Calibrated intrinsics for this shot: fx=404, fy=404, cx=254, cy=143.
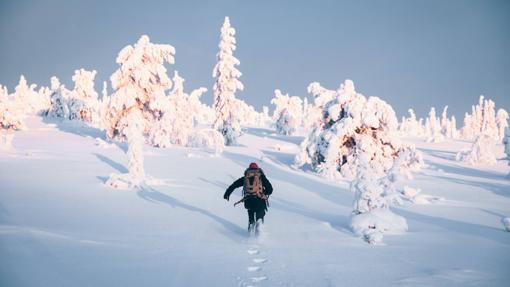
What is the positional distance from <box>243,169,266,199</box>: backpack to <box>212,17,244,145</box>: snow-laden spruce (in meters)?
29.7

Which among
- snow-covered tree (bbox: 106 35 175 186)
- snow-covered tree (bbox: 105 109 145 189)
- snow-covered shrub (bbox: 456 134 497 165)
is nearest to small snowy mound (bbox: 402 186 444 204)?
snow-covered tree (bbox: 105 109 145 189)

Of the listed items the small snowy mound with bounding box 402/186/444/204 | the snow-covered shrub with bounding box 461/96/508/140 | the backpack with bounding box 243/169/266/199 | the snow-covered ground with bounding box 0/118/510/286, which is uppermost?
the snow-covered shrub with bounding box 461/96/508/140

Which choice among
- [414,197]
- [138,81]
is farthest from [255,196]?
[138,81]

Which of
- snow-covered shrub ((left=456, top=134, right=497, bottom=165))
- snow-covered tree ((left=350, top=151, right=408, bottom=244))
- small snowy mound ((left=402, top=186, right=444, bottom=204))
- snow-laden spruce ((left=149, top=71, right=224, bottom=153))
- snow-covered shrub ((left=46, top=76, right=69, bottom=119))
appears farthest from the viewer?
snow-covered shrub ((left=46, top=76, right=69, bottom=119))

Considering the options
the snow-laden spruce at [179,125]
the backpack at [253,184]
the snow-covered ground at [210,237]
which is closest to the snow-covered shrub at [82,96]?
the snow-laden spruce at [179,125]

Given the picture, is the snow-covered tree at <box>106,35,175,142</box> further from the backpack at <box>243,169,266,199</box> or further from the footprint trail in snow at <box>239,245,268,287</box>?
the footprint trail in snow at <box>239,245,268,287</box>

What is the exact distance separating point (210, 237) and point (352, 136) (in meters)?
16.6

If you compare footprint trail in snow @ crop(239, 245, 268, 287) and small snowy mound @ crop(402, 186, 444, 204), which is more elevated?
small snowy mound @ crop(402, 186, 444, 204)

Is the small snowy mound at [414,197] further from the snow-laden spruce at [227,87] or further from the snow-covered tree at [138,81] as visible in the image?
the snow-laden spruce at [227,87]

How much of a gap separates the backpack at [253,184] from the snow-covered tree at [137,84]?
21.2m

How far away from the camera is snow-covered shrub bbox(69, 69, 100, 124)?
50625 mm

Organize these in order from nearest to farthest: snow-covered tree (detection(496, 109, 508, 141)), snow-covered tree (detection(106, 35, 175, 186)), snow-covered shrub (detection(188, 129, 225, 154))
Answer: snow-covered tree (detection(106, 35, 175, 186)), snow-covered shrub (detection(188, 129, 225, 154)), snow-covered tree (detection(496, 109, 508, 141))

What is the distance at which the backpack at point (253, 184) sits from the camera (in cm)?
950

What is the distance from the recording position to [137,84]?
30.0 meters
